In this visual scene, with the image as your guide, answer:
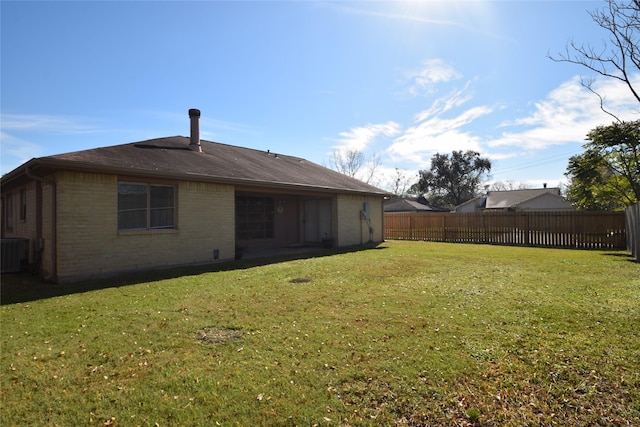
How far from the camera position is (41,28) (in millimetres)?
8250

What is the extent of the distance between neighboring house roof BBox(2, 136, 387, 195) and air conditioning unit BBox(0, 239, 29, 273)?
1.76 m

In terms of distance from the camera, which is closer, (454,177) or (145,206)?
Result: (145,206)

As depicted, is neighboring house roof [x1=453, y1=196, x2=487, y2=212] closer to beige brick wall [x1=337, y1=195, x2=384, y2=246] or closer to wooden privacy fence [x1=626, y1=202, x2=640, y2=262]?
beige brick wall [x1=337, y1=195, x2=384, y2=246]

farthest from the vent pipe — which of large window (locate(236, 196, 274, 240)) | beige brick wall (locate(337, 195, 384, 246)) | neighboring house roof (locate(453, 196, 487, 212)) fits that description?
neighboring house roof (locate(453, 196, 487, 212))

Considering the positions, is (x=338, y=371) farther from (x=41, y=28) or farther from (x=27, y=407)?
(x=41, y=28)

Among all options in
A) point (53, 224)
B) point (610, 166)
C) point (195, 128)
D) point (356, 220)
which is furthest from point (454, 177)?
point (53, 224)

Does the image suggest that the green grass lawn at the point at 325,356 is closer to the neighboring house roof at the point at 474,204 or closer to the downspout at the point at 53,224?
the downspout at the point at 53,224

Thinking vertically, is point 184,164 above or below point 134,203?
above

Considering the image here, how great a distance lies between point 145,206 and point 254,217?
6.53m

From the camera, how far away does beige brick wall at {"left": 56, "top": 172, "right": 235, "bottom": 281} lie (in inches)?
311

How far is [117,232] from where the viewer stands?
8672 millimetres

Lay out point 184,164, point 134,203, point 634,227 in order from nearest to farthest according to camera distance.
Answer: point 134,203, point 184,164, point 634,227

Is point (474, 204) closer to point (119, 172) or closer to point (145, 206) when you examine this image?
point (145, 206)

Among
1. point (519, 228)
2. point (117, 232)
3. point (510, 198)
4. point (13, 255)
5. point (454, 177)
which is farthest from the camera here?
point (454, 177)
